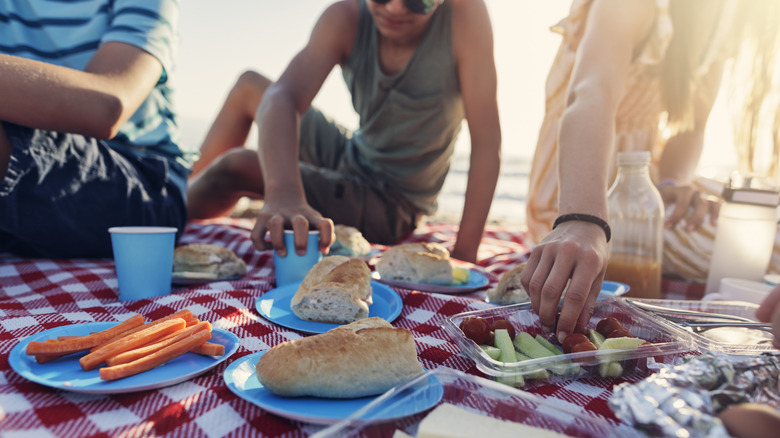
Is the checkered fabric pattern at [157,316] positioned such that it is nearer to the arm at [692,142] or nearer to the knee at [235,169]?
the knee at [235,169]

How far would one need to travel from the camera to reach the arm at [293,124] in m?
1.47

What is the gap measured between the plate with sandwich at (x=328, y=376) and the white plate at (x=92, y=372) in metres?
0.08

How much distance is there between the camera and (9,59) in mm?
1354

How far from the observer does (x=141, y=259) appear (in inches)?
47.9

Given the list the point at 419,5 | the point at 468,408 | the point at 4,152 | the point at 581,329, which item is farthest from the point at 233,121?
the point at 468,408

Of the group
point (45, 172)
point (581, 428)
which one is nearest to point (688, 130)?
point (581, 428)

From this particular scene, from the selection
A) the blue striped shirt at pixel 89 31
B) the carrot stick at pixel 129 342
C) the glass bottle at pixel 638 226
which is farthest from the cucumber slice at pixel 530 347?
the blue striped shirt at pixel 89 31

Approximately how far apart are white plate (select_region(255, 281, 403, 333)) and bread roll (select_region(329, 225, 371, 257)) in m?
0.43

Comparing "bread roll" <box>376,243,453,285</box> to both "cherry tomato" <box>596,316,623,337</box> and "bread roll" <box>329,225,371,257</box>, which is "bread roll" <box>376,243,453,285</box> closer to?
"bread roll" <box>329,225,371,257</box>

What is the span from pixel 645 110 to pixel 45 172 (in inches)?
105

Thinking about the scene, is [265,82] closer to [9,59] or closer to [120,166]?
[120,166]

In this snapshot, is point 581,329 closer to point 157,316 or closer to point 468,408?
point 468,408

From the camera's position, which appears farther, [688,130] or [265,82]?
[265,82]

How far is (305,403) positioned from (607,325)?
2.14 ft
